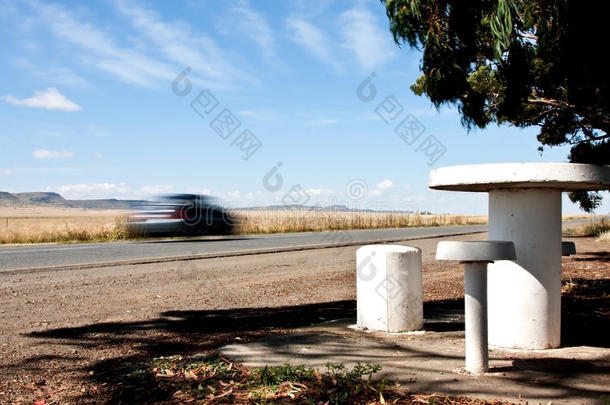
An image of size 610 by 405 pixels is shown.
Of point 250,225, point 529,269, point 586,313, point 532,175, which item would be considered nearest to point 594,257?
point 586,313

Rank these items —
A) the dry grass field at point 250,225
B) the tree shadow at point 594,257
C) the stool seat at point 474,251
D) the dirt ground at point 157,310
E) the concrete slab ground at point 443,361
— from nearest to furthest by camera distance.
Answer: the concrete slab ground at point 443,361, the stool seat at point 474,251, the dirt ground at point 157,310, the tree shadow at point 594,257, the dry grass field at point 250,225

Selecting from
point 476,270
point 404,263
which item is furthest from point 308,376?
point 404,263

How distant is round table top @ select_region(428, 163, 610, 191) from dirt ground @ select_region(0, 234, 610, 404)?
1475 mm

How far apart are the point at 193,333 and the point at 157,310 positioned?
58.9 inches

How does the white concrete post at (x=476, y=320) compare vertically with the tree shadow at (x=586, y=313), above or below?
above

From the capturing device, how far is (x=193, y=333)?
17.9ft

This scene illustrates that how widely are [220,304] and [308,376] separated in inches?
150

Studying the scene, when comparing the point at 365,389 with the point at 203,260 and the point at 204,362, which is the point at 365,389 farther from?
the point at 203,260

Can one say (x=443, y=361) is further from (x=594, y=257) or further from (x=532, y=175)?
(x=594, y=257)

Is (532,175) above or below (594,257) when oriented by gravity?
above

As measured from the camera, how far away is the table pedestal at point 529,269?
14.4 feet

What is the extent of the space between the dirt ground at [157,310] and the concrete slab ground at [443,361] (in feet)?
1.95

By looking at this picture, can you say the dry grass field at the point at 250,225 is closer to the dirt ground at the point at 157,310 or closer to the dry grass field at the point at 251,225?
the dry grass field at the point at 251,225

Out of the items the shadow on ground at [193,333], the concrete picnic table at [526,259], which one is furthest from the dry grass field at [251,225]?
the concrete picnic table at [526,259]
